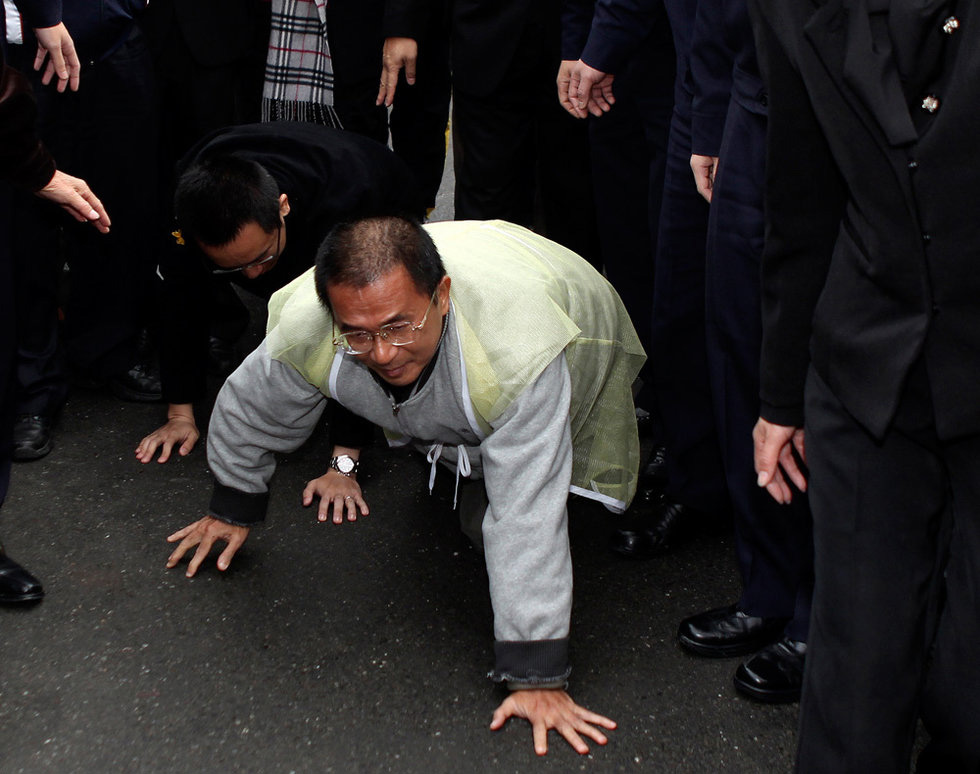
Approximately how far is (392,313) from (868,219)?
85cm

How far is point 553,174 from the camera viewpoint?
3.35 m

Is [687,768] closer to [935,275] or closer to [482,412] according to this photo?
[482,412]

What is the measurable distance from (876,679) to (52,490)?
7.00 feet

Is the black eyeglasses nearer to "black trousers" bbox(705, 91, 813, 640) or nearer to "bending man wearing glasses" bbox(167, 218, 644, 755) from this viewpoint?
"bending man wearing glasses" bbox(167, 218, 644, 755)

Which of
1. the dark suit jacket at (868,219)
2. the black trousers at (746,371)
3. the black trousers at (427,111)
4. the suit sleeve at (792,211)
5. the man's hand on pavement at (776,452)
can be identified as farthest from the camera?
the black trousers at (427,111)

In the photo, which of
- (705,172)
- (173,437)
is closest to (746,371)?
(705,172)

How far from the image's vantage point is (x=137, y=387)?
341cm

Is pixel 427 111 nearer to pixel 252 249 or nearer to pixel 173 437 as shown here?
pixel 252 249

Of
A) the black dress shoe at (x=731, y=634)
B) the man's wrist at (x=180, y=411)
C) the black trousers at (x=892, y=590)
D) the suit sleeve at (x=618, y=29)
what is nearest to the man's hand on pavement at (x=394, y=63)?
the suit sleeve at (x=618, y=29)

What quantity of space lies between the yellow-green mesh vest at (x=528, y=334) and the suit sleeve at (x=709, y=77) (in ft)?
1.30

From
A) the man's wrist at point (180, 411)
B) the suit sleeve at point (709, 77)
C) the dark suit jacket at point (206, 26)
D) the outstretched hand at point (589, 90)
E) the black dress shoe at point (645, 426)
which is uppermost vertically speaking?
the suit sleeve at point (709, 77)

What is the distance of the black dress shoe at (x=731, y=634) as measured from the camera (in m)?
2.33

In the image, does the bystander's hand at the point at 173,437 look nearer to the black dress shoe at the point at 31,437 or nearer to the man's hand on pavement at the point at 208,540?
the black dress shoe at the point at 31,437

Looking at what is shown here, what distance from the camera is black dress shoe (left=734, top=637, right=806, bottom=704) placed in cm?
219
